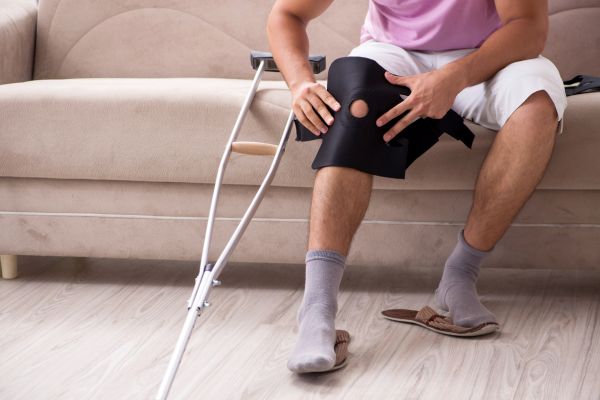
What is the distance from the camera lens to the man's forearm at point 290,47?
6.47ft

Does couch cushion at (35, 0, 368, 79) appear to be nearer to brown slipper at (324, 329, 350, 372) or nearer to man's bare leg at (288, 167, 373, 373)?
man's bare leg at (288, 167, 373, 373)

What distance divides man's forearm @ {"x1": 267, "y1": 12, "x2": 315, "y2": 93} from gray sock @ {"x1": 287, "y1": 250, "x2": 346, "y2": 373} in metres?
0.39

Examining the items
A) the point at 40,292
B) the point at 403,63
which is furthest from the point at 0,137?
the point at 403,63

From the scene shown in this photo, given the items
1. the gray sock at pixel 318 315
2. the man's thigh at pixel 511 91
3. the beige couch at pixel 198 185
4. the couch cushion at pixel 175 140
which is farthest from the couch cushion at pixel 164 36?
the gray sock at pixel 318 315

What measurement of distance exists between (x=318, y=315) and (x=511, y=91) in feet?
1.97

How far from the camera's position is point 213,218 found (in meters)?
A: 1.77

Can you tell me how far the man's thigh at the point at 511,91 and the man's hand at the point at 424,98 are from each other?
99mm

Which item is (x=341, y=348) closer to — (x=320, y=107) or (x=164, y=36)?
(x=320, y=107)

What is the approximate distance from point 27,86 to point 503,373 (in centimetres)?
139

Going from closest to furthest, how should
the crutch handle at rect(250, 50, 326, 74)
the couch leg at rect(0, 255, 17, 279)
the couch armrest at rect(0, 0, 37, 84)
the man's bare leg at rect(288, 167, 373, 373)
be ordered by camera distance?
1. the man's bare leg at rect(288, 167, 373, 373)
2. the crutch handle at rect(250, 50, 326, 74)
3. the couch leg at rect(0, 255, 17, 279)
4. the couch armrest at rect(0, 0, 37, 84)

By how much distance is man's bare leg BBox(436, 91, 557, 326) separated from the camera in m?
1.89

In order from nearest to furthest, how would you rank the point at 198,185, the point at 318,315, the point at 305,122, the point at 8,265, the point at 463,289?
the point at 318,315, the point at 305,122, the point at 463,289, the point at 198,185, the point at 8,265

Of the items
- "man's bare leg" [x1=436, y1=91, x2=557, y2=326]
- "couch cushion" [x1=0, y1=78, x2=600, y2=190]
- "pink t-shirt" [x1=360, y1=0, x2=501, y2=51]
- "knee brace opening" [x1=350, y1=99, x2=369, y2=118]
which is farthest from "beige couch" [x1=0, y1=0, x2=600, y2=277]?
"knee brace opening" [x1=350, y1=99, x2=369, y2=118]

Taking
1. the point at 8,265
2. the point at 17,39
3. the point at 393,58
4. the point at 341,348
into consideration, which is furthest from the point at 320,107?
the point at 17,39
